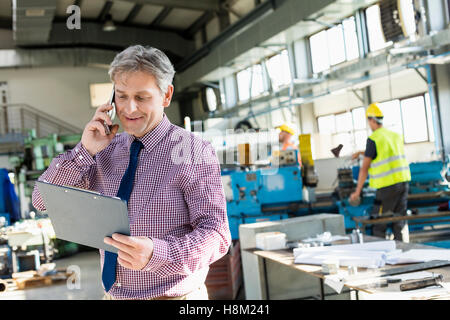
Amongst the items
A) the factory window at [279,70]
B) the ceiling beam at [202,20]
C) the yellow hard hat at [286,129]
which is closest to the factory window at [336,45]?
the factory window at [279,70]

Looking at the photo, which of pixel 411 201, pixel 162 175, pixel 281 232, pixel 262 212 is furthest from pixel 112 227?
pixel 411 201

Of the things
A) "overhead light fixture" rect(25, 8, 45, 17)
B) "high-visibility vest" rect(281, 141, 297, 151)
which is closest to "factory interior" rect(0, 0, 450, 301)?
"overhead light fixture" rect(25, 8, 45, 17)

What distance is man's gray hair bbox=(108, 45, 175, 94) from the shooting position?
102cm

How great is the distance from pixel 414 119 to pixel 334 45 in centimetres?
161

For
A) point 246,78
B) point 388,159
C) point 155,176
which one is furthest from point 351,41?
point 155,176

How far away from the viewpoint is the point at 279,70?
8328 millimetres

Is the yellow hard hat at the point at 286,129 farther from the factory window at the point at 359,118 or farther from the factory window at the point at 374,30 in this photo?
the factory window at the point at 359,118

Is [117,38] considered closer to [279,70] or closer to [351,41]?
[351,41]

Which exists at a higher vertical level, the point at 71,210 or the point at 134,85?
the point at 134,85

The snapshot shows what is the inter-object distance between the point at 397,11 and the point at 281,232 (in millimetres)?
3792

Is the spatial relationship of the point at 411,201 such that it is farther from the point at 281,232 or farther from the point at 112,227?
the point at 112,227

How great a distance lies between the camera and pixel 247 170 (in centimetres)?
481

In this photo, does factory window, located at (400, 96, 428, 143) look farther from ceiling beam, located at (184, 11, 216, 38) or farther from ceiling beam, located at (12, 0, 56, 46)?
ceiling beam, located at (12, 0, 56, 46)

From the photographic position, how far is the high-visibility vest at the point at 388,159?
4191mm
